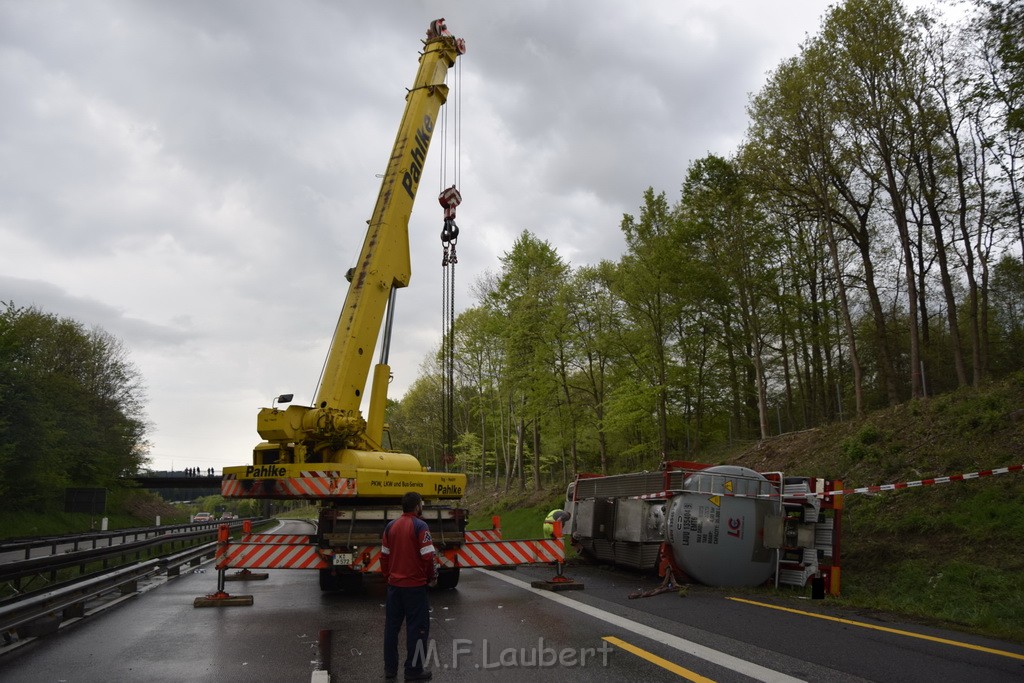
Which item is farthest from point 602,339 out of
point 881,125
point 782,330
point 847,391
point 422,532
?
point 422,532

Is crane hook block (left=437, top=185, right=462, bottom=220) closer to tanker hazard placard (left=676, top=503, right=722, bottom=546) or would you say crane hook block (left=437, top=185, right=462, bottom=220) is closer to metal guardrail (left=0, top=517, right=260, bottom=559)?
tanker hazard placard (left=676, top=503, right=722, bottom=546)

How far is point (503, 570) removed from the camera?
15961 millimetres

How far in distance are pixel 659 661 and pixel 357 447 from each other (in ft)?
22.3

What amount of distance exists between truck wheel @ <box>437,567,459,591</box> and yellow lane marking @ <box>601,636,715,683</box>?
5.06 meters

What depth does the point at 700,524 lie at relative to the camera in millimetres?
11195

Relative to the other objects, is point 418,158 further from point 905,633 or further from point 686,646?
point 905,633

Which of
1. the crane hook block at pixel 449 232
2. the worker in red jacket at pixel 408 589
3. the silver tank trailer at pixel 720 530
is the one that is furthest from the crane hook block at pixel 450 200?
the worker in red jacket at pixel 408 589

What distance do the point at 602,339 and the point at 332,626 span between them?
20742mm

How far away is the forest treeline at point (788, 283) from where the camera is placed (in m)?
21.2

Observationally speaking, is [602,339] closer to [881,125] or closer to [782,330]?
[782,330]

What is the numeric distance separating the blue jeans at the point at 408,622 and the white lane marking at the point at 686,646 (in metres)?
2.53

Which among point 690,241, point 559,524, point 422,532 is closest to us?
point 422,532

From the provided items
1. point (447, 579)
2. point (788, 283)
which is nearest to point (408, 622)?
point (447, 579)

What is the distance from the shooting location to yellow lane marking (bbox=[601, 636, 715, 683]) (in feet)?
18.4
